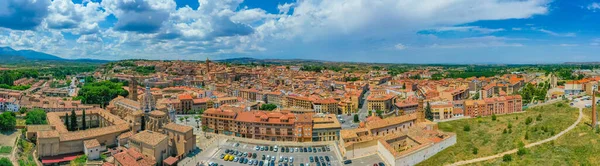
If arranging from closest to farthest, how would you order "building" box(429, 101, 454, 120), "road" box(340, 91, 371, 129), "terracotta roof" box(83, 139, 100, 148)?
1. "terracotta roof" box(83, 139, 100, 148)
2. "road" box(340, 91, 371, 129)
3. "building" box(429, 101, 454, 120)

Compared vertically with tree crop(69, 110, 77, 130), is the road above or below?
below

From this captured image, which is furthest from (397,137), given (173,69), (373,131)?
(173,69)

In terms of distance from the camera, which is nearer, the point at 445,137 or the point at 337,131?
the point at 445,137

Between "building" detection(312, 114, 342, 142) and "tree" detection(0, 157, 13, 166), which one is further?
"building" detection(312, 114, 342, 142)

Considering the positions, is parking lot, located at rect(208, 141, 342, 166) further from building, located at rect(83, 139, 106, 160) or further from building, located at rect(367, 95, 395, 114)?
building, located at rect(367, 95, 395, 114)

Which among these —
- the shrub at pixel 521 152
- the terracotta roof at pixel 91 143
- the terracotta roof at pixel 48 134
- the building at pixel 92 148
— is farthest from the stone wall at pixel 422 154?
the terracotta roof at pixel 48 134

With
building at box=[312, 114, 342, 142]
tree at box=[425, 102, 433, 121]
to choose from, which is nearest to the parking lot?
building at box=[312, 114, 342, 142]

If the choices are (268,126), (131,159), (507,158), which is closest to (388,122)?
(507,158)

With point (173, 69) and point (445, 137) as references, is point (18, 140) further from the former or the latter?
point (173, 69)
